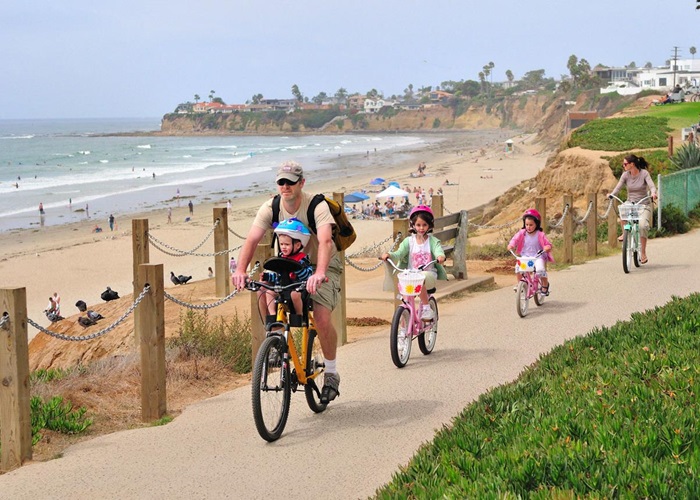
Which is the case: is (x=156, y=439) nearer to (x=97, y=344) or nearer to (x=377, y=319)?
(x=377, y=319)

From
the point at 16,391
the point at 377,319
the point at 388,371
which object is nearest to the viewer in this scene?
the point at 16,391

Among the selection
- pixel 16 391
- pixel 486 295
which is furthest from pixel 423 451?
pixel 486 295

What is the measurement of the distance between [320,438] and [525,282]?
207 inches

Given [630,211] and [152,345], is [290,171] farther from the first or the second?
[630,211]

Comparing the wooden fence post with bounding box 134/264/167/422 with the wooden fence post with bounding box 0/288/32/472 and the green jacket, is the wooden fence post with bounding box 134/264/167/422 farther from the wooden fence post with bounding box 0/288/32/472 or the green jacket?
the green jacket

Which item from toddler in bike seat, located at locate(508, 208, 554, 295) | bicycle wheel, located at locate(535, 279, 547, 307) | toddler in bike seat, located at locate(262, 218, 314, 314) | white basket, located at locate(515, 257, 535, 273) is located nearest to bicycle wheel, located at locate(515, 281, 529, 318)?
white basket, located at locate(515, 257, 535, 273)

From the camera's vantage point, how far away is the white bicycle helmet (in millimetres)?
6633

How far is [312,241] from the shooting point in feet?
22.7

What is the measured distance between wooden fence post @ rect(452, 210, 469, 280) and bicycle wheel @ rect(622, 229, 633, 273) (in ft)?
7.43

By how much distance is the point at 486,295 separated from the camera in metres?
13.5

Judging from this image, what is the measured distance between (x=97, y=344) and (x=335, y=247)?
688 centimetres

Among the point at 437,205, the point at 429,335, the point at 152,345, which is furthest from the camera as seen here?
the point at 437,205

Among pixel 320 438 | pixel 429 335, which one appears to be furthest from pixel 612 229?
pixel 320 438

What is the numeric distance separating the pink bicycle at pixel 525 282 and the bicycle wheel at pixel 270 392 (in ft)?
16.4
